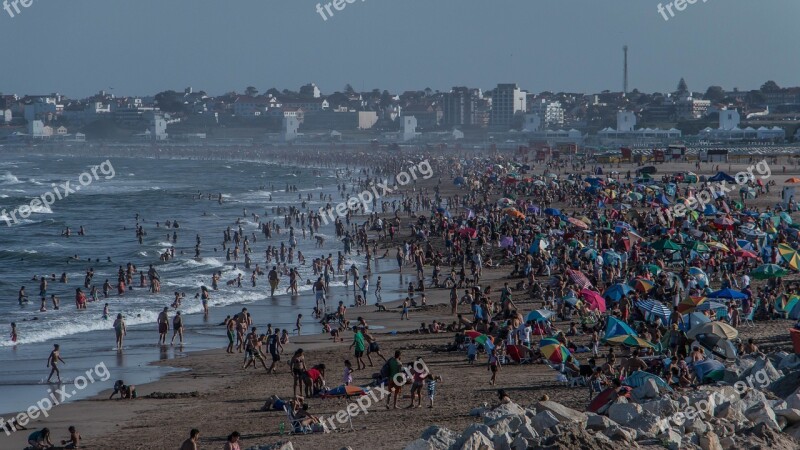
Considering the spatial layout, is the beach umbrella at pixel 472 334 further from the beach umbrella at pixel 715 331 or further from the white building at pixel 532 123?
the white building at pixel 532 123

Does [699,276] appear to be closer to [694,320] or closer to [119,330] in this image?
[694,320]

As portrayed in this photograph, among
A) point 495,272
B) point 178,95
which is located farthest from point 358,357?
point 178,95

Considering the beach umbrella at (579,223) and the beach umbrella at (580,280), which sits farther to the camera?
the beach umbrella at (579,223)

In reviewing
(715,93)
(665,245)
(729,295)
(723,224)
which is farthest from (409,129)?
(729,295)

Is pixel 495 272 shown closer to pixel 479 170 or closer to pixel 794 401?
pixel 794 401

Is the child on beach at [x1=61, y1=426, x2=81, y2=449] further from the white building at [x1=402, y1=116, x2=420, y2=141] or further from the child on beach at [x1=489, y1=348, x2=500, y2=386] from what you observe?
the white building at [x1=402, y1=116, x2=420, y2=141]

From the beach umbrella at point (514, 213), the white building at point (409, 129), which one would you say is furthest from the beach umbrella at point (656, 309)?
the white building at point (409, 129)
